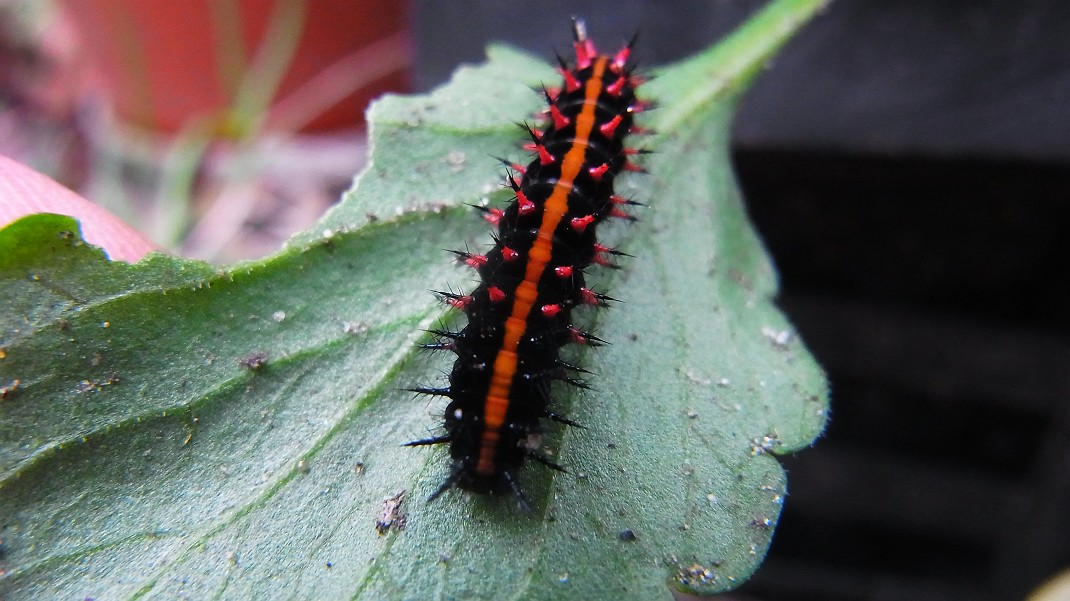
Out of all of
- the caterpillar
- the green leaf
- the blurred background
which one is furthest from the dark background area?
the green leaf

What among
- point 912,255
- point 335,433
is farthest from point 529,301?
point 912,255

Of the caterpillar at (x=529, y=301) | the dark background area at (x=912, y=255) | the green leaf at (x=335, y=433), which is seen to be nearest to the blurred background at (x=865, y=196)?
the dark background area at (x=912, y=255)

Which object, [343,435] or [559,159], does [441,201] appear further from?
[343,435]

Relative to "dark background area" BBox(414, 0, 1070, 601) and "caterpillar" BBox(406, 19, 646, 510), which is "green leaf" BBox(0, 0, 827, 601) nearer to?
"caterpillar" BBox(406, 19, 646, 510)

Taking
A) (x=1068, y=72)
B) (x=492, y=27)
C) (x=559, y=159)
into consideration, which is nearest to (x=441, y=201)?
(x=559, y=159)

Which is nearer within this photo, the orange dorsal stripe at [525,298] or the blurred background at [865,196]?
the orange dorsal stripe at [525,298]

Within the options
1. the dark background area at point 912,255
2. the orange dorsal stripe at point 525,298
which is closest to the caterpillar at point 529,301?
the orange dorsal stripe at point 525,298

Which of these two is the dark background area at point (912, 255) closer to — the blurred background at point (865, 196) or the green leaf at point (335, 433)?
the blurred background at point (865, 196)
